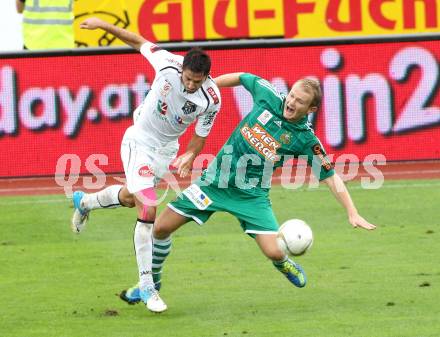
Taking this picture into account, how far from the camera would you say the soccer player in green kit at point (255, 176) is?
10250 millimetres

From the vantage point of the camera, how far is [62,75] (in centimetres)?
1714

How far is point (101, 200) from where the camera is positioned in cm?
1152

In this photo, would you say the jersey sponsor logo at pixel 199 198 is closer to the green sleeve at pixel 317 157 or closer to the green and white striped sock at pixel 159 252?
the green and white striped sock at pixel 159 252

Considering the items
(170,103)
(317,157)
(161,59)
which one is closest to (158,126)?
(170,103)

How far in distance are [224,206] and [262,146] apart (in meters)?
0.58

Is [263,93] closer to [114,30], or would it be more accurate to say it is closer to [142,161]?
[142,161]

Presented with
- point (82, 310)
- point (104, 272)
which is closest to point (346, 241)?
point (104, 272)

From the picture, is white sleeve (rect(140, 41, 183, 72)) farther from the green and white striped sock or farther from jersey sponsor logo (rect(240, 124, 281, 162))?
the green and white striped sock

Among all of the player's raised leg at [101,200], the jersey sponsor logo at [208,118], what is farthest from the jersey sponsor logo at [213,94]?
the player's raised leg at [101,200]

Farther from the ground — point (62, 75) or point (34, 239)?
point (62, 75)

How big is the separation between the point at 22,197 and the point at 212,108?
21.1 feet

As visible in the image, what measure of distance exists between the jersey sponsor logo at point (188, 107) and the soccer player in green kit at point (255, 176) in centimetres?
29

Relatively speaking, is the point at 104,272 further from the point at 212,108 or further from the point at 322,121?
the point at 322,121

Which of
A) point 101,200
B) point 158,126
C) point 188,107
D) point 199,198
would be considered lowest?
point 101,200
